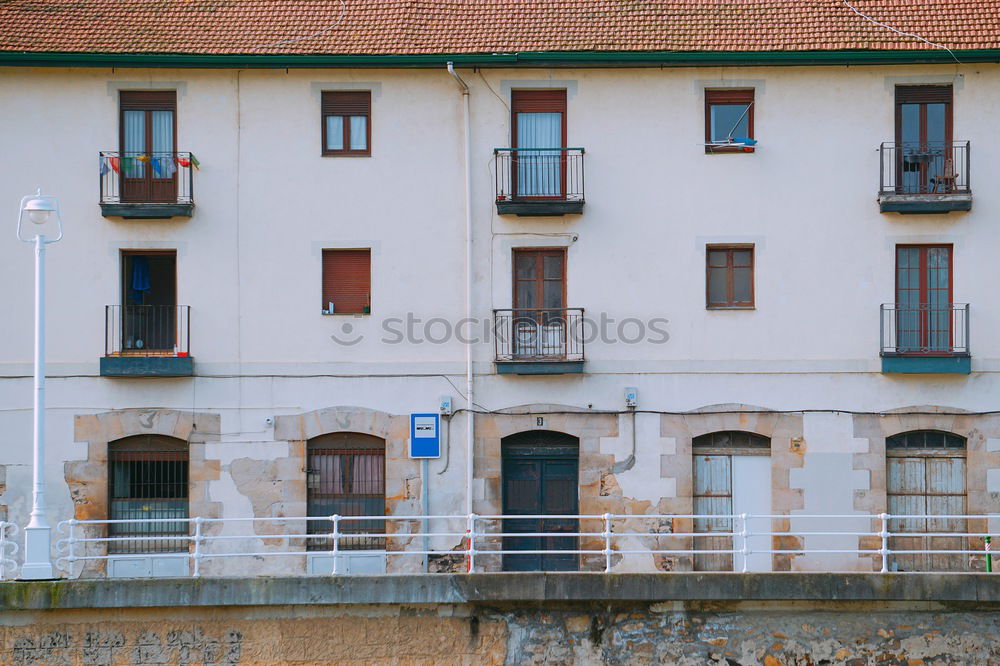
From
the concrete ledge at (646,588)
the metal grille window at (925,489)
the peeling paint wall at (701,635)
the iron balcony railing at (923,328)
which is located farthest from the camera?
the metal grille window at (925,489)

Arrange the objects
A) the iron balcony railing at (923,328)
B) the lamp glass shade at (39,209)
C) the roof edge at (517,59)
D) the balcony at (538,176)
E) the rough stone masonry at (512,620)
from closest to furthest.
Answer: the lamp glass shade at (39,209), the rough stone masonry at (512,620), the roof edge at (517,59), the iron balcony railing at (923,328), the balcony at (538,176)

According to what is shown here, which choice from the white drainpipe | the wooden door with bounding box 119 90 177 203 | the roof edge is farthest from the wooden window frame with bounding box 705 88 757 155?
the wooden door with bounding box 119 90 177 203

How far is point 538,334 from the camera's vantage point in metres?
21.3

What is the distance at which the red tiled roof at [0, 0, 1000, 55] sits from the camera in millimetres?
20938

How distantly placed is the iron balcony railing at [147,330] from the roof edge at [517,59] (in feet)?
12.8

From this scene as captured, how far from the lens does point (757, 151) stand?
21297mm

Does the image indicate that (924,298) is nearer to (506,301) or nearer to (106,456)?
(506,301)

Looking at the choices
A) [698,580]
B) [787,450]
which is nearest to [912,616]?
[698,580]

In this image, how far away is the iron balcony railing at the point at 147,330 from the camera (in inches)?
834

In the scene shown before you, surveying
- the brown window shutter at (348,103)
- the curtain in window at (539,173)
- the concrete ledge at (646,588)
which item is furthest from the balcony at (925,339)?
the brown window shutter at (348,103)

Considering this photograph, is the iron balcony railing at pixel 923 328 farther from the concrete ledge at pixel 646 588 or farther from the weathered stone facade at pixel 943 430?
the concrete ledge at pixel 646 588

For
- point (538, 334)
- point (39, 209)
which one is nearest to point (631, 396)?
point (538, 334)

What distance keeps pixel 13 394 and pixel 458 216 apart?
300 inches

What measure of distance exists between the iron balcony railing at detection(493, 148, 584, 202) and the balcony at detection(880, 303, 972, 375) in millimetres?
5368
